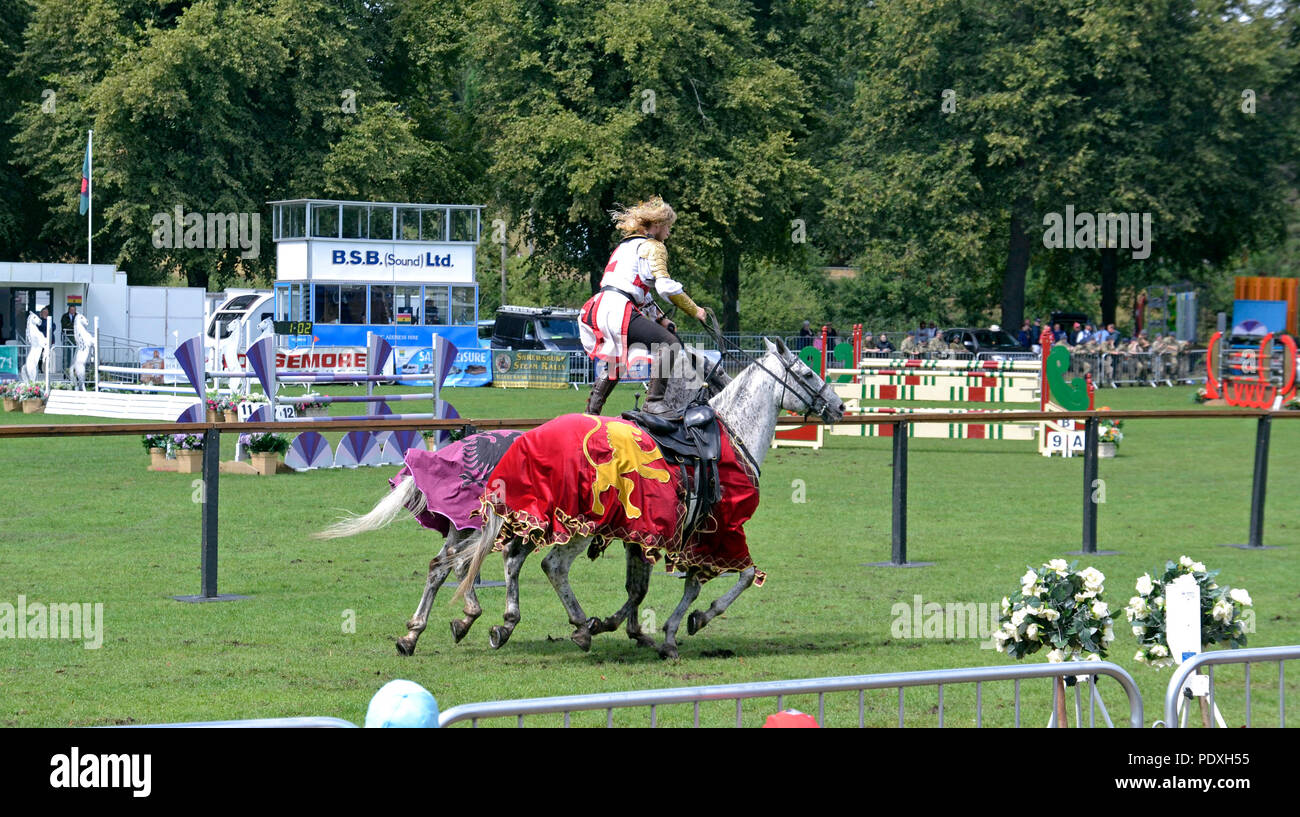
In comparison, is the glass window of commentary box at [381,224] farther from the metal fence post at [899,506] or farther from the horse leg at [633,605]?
the horse leg at [633,605]

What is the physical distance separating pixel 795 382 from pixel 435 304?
120 feet

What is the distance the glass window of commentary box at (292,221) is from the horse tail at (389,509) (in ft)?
118

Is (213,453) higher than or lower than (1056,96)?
lower

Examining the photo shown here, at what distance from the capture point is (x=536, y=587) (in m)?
12.1

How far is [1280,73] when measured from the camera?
5044 cm

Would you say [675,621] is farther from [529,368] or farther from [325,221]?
[325,221]

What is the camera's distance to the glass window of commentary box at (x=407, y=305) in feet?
147

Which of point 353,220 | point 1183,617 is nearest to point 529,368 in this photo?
point 353,220

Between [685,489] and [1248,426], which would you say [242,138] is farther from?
[685,489]

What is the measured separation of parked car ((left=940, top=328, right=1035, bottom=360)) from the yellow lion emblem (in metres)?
40.9

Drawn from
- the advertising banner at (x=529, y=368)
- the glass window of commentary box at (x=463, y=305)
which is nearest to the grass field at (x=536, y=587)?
the advertising banner at (x=529, y=368)
